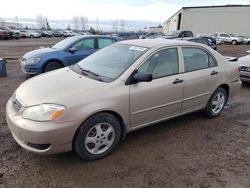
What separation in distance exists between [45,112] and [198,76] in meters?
2.66

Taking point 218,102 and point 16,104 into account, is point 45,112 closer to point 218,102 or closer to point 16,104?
point 16,104

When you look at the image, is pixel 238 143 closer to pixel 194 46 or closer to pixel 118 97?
pixel 194 46

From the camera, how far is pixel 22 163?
3059mm

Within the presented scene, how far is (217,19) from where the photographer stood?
4472cm

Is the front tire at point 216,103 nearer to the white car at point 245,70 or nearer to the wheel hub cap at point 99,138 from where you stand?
the wheel hub cap at point 99,138

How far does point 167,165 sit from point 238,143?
1460 mm

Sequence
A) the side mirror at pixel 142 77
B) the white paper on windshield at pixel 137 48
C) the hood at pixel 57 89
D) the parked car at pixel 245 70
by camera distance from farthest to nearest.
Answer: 1. the parked car at pixel 245 70
2. the white paper on windshield at pixel 137 48
3. the side mirror at pixel 142 77
4. the hood at pixel 57 89

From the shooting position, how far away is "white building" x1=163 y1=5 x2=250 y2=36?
4353cm

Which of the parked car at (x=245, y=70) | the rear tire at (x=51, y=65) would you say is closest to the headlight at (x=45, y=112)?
the rear tire at (x=51, y=65)

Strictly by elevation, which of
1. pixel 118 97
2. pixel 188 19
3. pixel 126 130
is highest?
pixel 188 19

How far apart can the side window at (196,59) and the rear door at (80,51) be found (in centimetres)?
458

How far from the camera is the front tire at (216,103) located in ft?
15.0

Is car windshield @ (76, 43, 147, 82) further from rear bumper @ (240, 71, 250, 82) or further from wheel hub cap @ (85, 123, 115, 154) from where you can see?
rear bumper @ (240, 71, 250, 82)

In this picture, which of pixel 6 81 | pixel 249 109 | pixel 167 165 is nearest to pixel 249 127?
pixel 249 109
